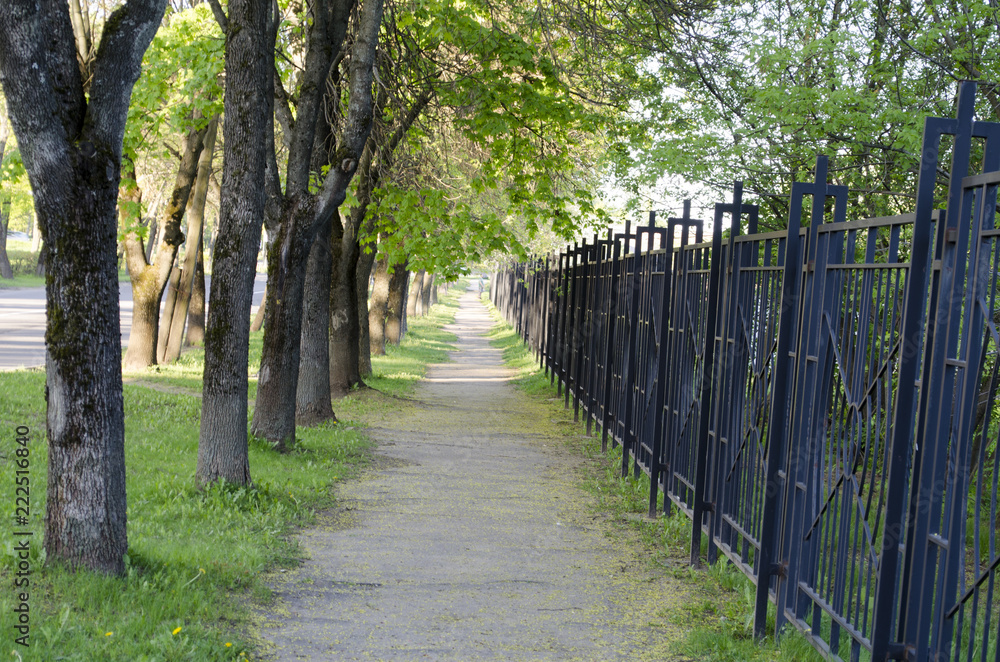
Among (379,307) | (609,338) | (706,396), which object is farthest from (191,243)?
(706,396)

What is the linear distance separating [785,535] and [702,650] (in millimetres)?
717

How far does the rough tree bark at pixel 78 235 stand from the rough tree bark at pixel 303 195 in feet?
12.5

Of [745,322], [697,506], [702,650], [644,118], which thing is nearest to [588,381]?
[644,118]

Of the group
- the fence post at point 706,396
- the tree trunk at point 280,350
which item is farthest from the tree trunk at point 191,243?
the fence post at point 706,396

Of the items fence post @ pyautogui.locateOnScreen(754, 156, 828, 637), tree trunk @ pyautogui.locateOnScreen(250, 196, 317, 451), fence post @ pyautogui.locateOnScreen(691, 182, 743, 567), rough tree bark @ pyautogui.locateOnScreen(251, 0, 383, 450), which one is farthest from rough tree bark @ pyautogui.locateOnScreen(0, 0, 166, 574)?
tree trunk @ pyautogui.locateOnScreen(250, 196, 317, 451)

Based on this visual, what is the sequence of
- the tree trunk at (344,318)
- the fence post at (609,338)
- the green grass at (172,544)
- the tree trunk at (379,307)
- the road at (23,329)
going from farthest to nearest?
1. the tree trunk at (379,307)
2. the road at (23,329)
3. the tree trunk at (344,318)
4. the fence post at (609,338)
5. the green grass at (172,544)

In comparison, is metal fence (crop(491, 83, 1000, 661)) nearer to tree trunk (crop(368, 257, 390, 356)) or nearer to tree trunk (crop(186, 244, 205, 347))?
tree trunk (crop(368, 257, 390, 356))

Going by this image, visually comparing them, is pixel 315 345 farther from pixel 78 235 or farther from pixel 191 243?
pixel 78 235

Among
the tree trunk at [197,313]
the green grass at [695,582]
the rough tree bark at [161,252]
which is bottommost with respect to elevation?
the green grass at [695,582]

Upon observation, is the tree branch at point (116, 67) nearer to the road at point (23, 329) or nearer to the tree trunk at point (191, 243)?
the road at point (23, 329)

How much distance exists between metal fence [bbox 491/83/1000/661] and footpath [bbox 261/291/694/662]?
0.66 m

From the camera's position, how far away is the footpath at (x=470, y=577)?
175 inches

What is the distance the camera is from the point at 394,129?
1262cm

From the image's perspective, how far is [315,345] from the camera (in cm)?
1170
